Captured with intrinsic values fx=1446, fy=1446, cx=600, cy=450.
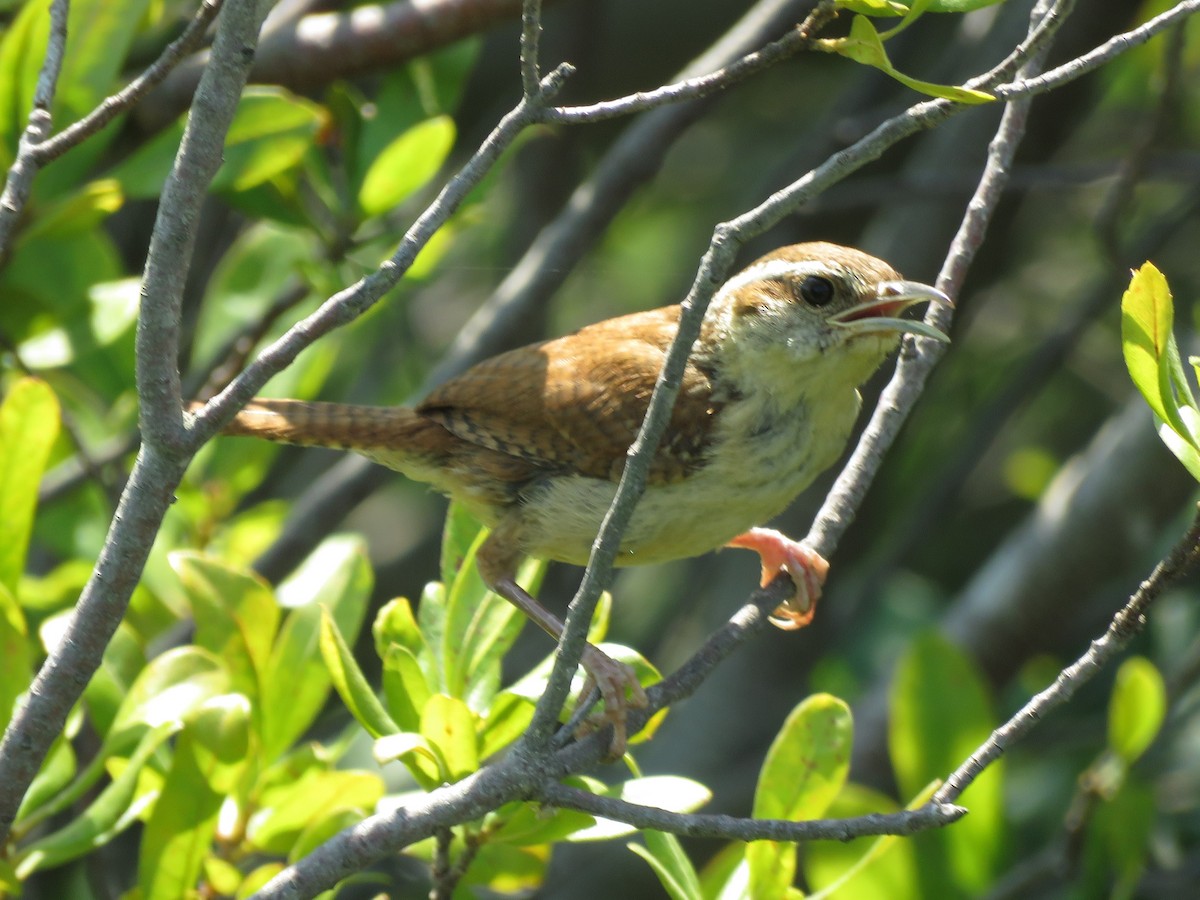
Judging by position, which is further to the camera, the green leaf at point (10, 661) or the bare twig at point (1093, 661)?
the green leaf at point (10, 661)

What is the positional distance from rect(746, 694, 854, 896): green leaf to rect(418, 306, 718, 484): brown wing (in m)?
0.61

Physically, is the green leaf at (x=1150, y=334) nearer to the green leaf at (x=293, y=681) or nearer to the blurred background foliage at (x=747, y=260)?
the blurred background foliage at (x=747, y=260)

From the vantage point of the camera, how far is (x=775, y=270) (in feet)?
9.79

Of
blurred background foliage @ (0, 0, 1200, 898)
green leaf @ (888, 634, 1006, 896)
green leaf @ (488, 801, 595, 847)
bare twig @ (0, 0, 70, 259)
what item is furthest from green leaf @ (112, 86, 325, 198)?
green leaf @ (888, 634, 1006, 896)

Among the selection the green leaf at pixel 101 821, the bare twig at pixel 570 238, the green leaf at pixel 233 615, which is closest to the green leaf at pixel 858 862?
the green leaf at pixel 233 615

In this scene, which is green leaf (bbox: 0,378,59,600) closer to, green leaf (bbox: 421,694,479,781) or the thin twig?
the thin twig

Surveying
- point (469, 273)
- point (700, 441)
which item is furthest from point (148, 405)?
point (469, 273)

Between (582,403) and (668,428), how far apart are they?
0.68ft

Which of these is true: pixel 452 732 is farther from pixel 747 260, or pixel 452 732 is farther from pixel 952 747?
pixel 747 260

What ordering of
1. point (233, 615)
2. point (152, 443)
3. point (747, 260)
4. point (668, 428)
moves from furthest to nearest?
1. point (747, 260)
2. point (668, 428)
3. point (233, 615)
4. point (152, 443)

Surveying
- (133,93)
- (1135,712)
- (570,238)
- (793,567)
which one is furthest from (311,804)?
(570,238)

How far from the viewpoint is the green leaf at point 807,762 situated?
239 cm

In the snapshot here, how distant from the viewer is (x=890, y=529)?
5121mm

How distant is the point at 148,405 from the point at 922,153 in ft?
11.9
